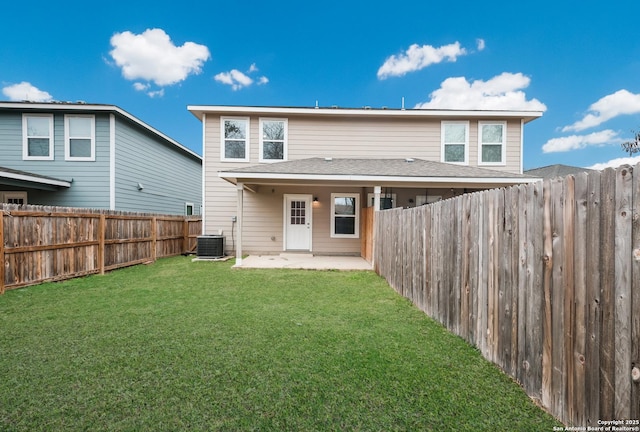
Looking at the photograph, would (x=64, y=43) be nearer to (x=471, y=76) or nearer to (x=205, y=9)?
(x=205, y=9)

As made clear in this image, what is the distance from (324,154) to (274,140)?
1854 mm

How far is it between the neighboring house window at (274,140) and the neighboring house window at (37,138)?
7.48 metres

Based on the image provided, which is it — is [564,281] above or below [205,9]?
below

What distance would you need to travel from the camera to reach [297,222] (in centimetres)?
1019

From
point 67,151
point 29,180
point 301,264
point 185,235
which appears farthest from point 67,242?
point 67,151

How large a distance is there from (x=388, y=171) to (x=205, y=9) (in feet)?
35.9

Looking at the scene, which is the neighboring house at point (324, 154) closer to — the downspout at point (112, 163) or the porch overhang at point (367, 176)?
the porch overhang at point (367, 176)

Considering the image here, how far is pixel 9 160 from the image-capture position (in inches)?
396

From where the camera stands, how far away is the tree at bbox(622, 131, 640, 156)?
9.51 m

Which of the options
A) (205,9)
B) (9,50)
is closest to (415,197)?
(205,9)

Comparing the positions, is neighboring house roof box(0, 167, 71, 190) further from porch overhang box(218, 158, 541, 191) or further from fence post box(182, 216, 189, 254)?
porch overhang box(218, 158, 541, 191)

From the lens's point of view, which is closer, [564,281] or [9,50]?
[564,281]

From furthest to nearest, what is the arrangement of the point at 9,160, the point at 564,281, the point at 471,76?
the point at 471,76
the point at 9,160
the point at 564,281

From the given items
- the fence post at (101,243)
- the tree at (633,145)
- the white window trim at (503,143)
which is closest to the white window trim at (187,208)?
the fence post at (101,243)
